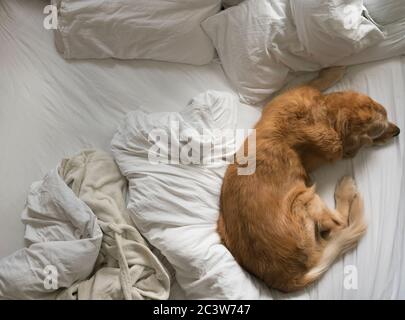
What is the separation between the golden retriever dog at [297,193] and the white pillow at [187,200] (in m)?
0.06

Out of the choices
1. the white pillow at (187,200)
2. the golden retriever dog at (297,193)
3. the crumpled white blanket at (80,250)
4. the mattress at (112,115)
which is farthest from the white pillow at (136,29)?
the crumpled white blanket at (80,250)

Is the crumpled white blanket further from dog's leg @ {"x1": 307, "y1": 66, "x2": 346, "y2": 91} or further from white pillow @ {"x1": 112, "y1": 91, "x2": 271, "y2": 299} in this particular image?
dog's leg @ {"x1": 307, "y1": 66, "x2": 346, "y2": 91}

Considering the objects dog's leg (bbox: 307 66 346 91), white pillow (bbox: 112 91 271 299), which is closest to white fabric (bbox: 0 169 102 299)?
white pillow (bbox: 112 91 271 299)

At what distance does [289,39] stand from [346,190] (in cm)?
60

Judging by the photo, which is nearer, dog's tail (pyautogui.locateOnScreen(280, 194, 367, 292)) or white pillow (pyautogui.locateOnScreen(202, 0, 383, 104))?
dog's tail (pyautogui.locateOnScreen(280, 194, 367, 292))

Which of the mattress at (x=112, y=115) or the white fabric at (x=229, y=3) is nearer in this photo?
the mattress at (x=112, y=115)

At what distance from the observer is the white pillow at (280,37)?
5.00 ft

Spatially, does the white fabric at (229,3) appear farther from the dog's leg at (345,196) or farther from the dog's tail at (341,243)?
the dog's tail at (341,243)

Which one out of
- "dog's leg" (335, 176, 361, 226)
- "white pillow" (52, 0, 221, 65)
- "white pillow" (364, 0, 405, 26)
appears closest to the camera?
"dog's leg" (335, 176, 361, 226)

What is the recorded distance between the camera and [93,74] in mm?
1749

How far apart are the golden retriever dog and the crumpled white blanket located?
0.99ft

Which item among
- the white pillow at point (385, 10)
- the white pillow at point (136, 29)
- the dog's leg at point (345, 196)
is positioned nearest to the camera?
the dog's leg at point (345, 196)

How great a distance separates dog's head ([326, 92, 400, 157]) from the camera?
1487 mm

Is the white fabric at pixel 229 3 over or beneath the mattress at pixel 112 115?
over
